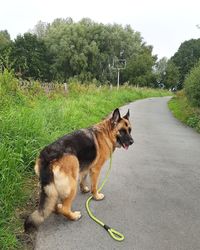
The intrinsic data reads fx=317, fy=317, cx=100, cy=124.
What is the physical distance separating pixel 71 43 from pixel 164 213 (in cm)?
5172

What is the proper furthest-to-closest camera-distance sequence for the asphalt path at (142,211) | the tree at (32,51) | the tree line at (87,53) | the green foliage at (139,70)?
1. the green foliage at (139,70)
2. the tree at (32,51)
3. the tree line at (87,53)
4. the asphalt path at (142,211)

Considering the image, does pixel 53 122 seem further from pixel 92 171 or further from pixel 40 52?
pixel 40 52

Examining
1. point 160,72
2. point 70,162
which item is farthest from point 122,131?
point 160,72

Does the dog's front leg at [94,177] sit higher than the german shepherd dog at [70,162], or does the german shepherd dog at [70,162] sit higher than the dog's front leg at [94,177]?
the german shepherd dog at [70,162]

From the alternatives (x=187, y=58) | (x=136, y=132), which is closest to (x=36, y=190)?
(x=136, y=132)

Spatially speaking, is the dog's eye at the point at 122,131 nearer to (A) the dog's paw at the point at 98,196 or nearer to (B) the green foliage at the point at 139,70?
(A) the dog's paw at the point at 98,196

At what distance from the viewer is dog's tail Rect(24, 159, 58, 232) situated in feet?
12.5

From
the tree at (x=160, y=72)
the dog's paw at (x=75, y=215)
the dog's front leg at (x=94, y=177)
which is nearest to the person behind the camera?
the dog's paw at (x=75, y=215)

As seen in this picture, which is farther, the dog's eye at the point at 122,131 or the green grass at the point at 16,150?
the dog's eye at the point at 122,131

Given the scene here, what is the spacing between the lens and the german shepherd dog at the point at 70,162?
3.87 m

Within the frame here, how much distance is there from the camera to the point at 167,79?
235 ft

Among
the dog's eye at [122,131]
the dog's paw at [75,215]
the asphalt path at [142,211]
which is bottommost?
the asphalt path at [142,211]

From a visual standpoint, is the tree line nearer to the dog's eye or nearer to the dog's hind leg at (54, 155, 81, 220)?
the dog's eye

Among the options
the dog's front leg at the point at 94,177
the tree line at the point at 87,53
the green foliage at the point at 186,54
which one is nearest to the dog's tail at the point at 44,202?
the dog's front leg at the point at 94,177
